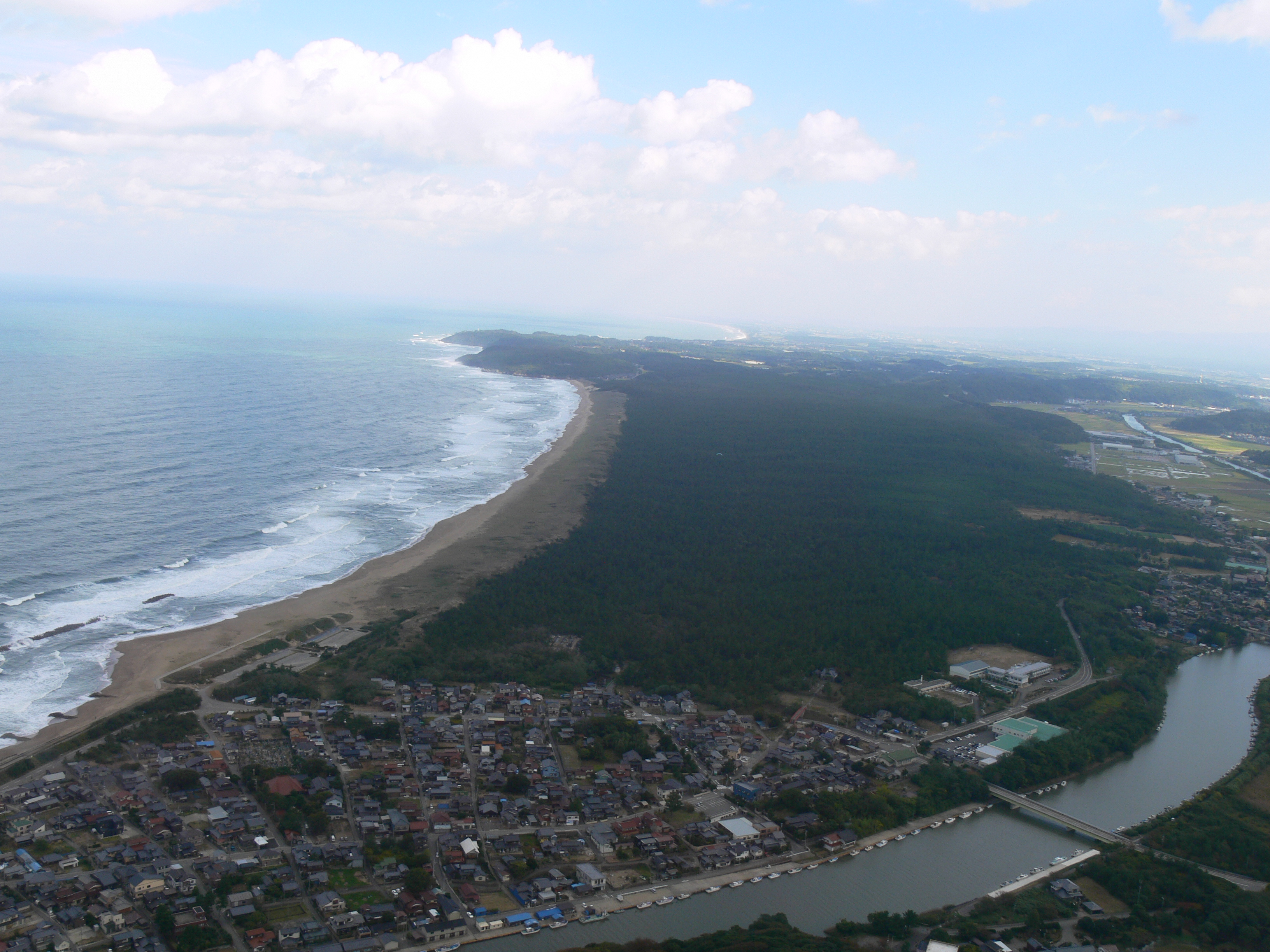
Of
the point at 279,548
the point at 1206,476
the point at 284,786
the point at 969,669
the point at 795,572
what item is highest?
the point at 1206,476

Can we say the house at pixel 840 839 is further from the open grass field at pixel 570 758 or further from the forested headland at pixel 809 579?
the forested headland at pixel 809 579

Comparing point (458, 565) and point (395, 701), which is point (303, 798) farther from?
point (458, 565)

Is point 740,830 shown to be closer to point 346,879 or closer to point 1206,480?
point 346,879

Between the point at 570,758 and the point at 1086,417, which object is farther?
the point at 1086,417

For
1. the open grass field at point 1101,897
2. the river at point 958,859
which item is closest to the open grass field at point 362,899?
the river at point 958,859

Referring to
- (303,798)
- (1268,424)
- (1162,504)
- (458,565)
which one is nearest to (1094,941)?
(303,798)

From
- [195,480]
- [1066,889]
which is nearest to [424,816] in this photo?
[1066,889]

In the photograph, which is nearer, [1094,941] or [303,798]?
[1094,941]
